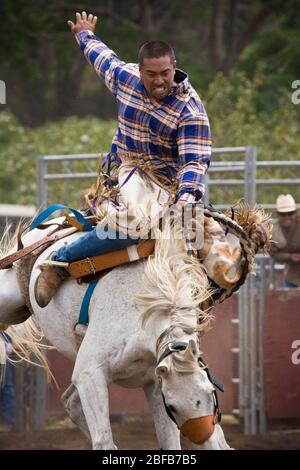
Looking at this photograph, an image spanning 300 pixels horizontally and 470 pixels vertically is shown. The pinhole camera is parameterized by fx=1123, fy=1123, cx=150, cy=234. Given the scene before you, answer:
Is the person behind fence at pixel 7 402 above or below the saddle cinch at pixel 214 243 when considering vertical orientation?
below

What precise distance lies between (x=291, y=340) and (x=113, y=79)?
13.3 ft

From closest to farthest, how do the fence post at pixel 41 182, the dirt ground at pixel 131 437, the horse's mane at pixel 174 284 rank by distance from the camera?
the horse's mane at pixel 174 284 < the dirt ground at pixel 131 437 < the fence post at pixel 41 182

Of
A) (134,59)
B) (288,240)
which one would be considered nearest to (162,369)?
(288,240)

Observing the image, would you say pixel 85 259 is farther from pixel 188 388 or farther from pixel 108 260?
pixel 188 388

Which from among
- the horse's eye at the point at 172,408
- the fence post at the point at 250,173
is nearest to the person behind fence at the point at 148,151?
the horse's eye at the point at 172,408

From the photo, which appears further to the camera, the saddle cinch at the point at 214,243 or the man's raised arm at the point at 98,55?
the man's raised arm at the point at 98,55

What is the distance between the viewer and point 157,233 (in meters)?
6.14

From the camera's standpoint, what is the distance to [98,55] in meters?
7.08

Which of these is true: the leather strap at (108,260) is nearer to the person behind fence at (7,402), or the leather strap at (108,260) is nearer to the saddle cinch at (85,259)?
the saddle cinch at (85,259)

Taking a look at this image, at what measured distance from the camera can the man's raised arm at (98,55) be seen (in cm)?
685

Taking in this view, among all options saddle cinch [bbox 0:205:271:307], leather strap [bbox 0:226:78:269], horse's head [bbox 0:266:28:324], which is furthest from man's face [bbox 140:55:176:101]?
horse's head [bbox 0:266:28:324]

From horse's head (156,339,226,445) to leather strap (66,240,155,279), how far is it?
0.66m

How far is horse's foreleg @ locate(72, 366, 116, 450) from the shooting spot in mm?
6008

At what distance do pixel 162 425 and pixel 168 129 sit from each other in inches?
67.4
